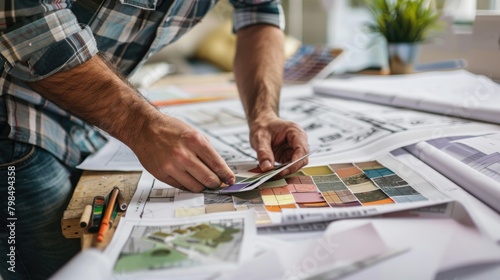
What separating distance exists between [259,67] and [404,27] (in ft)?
2.38

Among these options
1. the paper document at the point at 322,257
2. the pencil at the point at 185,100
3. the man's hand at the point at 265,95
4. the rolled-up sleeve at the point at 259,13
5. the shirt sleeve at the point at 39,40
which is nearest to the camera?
the paper document at the point at 322,257

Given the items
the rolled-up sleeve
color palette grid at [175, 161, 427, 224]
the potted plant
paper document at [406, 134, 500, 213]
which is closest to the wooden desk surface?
color palette grid at [175, 161, 427, 224]

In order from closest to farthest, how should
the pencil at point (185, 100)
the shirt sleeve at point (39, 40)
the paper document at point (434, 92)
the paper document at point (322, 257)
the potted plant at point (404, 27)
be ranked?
Result: the paper document at point (322, 257)
the shirt sleeve at point (39, 40)
the paper document at point (434, 92)
the pencil at point (185, 100)
the potted plant at point (404, 27)

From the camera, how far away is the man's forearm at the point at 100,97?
67 centimetres

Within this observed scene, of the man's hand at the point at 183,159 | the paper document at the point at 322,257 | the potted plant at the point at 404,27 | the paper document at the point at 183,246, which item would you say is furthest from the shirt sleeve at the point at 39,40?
the potted plant at the point at 404,27

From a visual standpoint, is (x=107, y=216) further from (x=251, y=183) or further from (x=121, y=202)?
(x=251, y=183)

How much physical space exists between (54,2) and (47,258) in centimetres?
45

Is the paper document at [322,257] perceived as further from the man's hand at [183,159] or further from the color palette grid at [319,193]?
the man's hand at [183,159]

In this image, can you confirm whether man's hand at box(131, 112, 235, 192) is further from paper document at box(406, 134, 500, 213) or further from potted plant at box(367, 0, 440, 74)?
potted plant at box(367, 0, 440, 74)

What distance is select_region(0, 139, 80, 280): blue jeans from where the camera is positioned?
80cm

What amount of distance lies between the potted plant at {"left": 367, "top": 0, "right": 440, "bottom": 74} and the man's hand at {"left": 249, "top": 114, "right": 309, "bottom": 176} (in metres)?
0.87

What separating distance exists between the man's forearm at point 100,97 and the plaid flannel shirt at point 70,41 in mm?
18

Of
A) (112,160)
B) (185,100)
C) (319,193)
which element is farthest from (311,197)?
(185,100)

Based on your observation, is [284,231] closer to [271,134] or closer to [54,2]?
[271,134]
